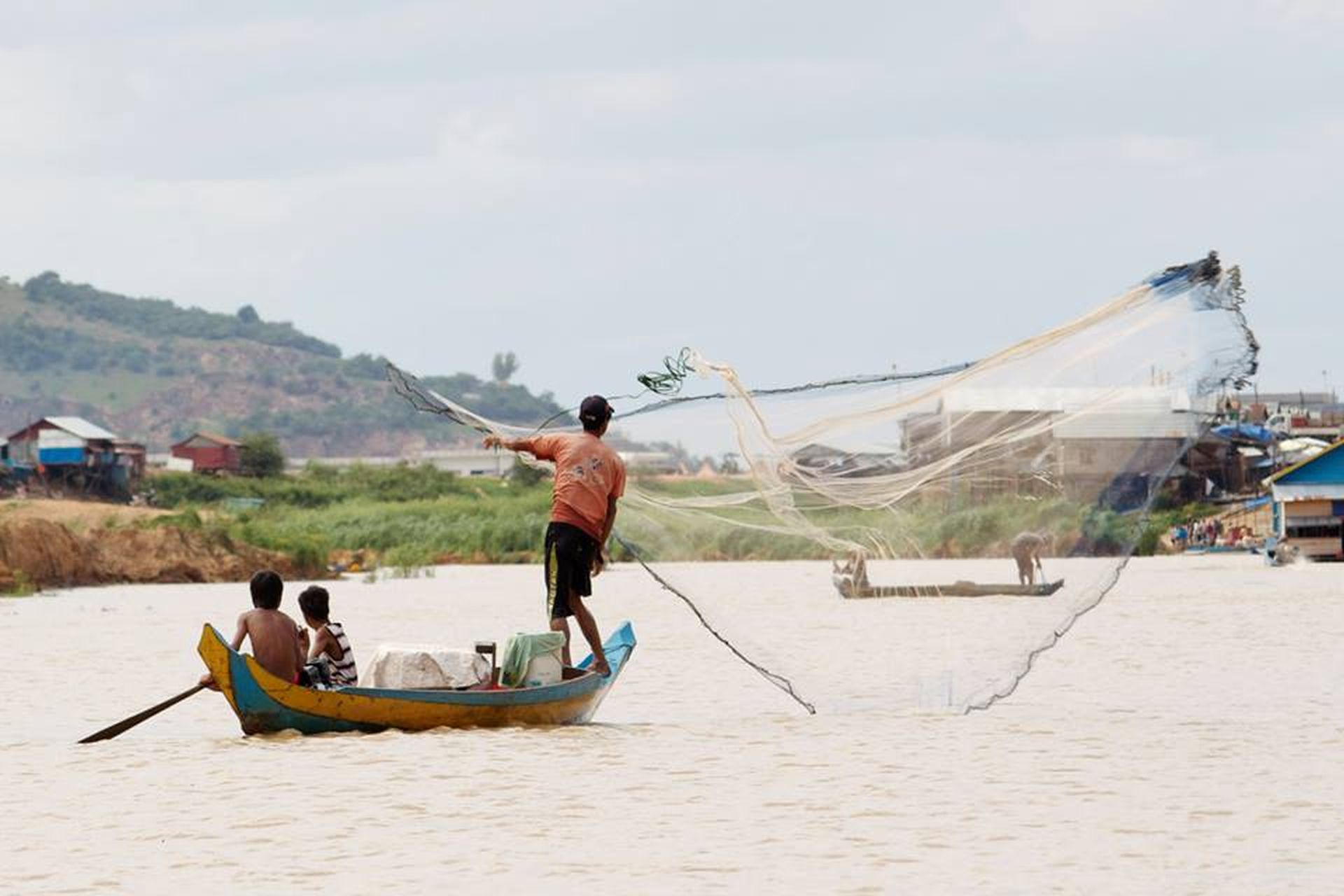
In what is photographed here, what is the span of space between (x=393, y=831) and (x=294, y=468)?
116 meters

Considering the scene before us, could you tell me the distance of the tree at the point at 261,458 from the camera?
88.4m

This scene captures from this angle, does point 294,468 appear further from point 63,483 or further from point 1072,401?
point 1072,401

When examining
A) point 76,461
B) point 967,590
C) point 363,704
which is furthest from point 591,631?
point 76,461

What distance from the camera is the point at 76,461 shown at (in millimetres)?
73875

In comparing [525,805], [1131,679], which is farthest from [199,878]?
[1131,679]

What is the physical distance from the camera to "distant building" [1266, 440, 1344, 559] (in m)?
40.6

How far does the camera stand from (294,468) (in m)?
122

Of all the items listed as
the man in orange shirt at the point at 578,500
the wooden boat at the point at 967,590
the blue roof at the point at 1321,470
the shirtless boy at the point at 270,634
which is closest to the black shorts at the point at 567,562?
the man in orange shirt at the point at 578,500

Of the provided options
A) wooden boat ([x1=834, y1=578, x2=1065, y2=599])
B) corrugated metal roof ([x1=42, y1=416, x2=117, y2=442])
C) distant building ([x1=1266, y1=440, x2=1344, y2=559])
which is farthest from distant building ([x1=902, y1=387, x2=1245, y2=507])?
corrugated metal roof ([x1=42, y1=416, x2=117, y2=442])

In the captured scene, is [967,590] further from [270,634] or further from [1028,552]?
[270,634]

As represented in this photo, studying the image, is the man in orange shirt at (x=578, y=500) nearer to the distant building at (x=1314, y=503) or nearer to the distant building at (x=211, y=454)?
the distant building at (x=1314, y=503)

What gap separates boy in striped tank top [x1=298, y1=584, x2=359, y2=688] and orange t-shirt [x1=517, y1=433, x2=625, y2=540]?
1.46 metres

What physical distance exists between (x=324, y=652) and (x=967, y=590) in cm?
367

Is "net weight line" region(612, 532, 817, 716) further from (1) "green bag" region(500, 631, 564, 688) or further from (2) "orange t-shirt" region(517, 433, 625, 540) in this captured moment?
(1) "green bag" region(500, 631, 564, 688)
